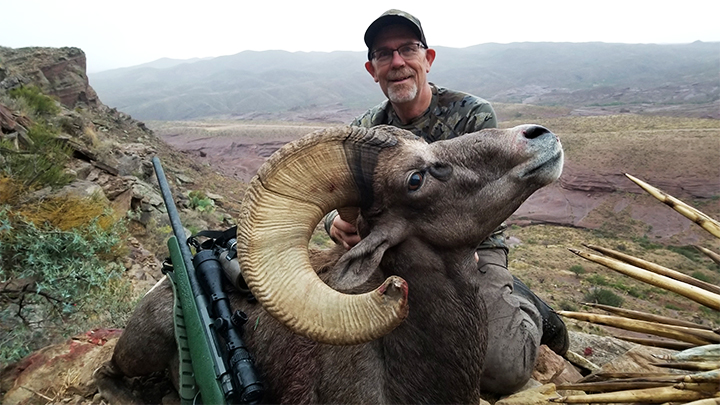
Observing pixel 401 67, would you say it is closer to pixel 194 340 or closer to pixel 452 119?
pixel 452 119

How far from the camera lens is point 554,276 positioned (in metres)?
15.1

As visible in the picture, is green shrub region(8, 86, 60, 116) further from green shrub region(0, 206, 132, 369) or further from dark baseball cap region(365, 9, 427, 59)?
dark baseball cap region(365, 9, 427, 59)

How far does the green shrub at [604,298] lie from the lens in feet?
40.2

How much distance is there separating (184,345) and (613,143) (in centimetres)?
4241

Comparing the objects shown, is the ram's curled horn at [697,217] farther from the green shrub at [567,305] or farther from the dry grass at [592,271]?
the green shrub at [567,305]

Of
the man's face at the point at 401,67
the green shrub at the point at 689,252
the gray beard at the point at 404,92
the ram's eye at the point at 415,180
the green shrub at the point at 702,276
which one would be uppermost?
the man's face at the point at 401,67

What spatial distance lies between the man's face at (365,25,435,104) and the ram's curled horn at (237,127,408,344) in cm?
186

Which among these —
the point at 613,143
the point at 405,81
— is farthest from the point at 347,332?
the point at 613,143

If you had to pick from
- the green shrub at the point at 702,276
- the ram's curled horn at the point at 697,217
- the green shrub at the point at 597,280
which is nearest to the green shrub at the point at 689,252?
the green shrub at the point at 702,276

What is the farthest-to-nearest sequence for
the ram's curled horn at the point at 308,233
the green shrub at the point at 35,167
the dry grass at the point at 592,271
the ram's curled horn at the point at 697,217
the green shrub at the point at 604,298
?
the dry grass at the point at 592,271, the green shrub at the point at 604,298, the green shrub at the point at 35,167, the ram's curled horn at the point at 697,217, the ram's curled horn at the point at 308,233

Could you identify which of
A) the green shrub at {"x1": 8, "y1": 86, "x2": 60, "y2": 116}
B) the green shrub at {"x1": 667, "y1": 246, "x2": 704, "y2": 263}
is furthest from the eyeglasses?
the green shrub at {"x1": 667, "y1": 246, "x2": 704, "y2": 263}

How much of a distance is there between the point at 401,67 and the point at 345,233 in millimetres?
2142

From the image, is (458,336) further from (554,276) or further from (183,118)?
(183,118)

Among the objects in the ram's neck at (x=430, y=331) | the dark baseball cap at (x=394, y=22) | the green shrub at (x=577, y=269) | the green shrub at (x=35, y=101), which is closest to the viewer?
the ram's neck at (x=430, y=331)
